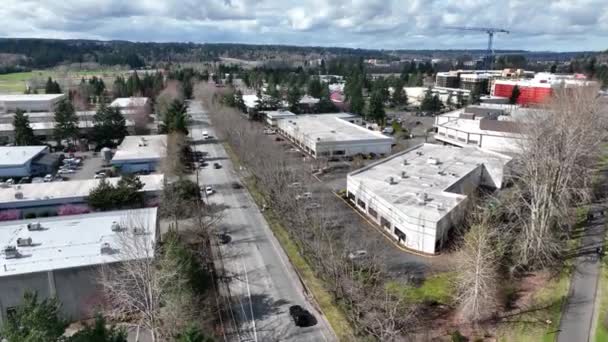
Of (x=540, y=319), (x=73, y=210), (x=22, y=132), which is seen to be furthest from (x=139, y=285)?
(x=22, y=132)

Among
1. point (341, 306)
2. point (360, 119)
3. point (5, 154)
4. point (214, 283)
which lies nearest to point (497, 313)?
point (341, 306)

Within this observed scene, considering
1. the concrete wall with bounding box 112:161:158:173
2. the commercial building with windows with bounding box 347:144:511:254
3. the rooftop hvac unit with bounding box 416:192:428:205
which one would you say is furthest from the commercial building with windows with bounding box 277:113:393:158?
the rooftop hvac unit with bounding box 416:192:428:205

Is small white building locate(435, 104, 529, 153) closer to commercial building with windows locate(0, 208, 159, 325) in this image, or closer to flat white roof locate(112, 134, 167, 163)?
flat white roof locate(112, 134, 167, 163)

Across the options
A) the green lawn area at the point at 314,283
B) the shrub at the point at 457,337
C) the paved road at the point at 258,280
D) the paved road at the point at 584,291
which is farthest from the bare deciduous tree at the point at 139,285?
the paved road at the point at 584,291

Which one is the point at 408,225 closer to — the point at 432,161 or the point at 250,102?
the point at 432,161

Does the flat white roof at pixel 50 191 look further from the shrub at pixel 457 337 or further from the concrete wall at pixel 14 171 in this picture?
the shrub at pixel 457 337
